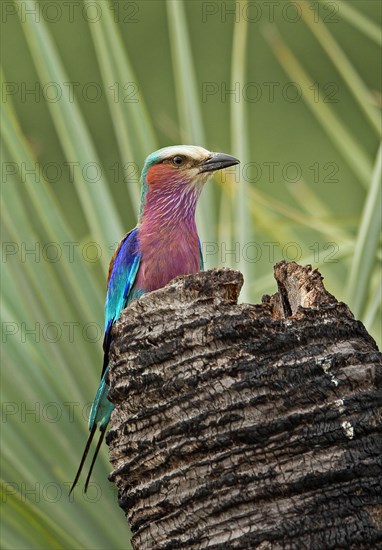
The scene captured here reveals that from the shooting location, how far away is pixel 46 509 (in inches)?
118

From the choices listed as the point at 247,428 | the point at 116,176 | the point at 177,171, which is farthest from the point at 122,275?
the point at 247,428

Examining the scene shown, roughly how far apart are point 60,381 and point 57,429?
15cm

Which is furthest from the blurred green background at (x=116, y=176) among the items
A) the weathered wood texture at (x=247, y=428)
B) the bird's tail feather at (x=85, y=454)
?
the weathered wood texture at (x=247, y=428)

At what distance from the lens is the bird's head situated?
4312 millimetres

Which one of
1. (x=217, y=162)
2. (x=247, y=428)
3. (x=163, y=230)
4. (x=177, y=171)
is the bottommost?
(x=247, y=428)

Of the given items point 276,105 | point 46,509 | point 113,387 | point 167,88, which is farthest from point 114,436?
point 167,88

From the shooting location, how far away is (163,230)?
14.0 feet

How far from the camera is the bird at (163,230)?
4.07 meters

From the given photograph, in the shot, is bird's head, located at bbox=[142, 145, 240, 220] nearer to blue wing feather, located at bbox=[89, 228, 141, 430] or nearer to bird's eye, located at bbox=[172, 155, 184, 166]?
bird's eye, located at bbox=[172, 155, 184, 166]

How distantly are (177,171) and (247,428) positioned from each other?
246cm

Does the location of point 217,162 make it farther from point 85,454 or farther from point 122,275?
point 85,454

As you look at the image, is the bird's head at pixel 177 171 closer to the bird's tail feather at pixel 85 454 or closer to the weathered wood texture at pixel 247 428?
the bird's tail feather at pixel 85 454

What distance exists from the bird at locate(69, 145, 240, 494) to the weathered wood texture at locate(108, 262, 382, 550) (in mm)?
1529

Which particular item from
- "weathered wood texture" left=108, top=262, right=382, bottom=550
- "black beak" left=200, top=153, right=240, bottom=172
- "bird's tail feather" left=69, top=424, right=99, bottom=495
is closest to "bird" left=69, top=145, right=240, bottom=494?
"black beak" left=200, top=153, right=240, bottom=172
